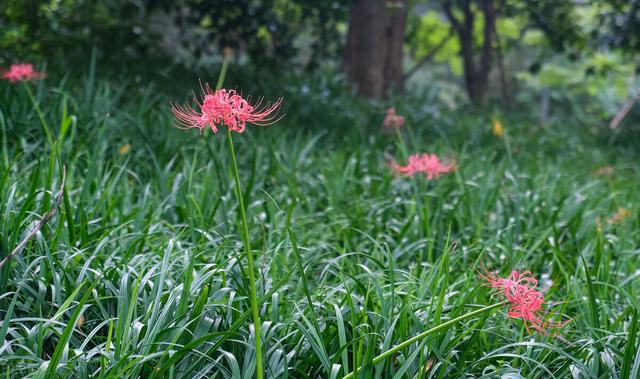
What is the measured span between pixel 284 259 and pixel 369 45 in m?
5.56

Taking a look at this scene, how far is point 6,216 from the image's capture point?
2.35 m

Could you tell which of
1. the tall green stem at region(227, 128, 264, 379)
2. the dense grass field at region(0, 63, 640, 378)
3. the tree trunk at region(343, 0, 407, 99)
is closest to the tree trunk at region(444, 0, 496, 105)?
the tree trunk at region(343, 0, 407, 99)

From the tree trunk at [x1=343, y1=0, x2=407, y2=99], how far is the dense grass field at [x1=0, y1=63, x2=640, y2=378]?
237 cm

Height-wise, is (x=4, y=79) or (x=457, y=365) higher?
(x=4, y=79)

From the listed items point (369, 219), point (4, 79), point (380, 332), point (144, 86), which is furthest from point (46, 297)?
point (144, 86)

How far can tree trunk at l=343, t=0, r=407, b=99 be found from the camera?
7824 mm

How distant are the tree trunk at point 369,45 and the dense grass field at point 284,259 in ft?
7.77

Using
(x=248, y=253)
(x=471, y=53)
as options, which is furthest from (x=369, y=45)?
(x=248, y=253)

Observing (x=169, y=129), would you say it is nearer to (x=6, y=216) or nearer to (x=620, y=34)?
(x=6, y=216)

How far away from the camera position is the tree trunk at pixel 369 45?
7.82 meters

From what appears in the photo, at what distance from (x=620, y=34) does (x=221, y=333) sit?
8.62m

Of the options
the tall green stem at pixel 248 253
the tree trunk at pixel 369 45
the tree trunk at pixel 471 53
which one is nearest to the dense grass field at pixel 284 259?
the tall green stem at pixel 248 253

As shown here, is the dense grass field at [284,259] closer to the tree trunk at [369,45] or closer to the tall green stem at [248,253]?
the tall green stem at [248,253]

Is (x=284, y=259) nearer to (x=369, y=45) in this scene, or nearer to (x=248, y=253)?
(x=248, y=253)
